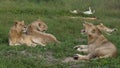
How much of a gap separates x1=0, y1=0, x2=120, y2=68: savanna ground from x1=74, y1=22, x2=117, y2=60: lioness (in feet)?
0.82

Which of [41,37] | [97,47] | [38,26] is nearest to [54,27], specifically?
[38,26]

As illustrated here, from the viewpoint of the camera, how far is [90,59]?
9.25 m

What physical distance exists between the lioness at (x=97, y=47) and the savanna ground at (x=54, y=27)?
0.25m

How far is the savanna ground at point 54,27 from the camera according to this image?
28.6 feet

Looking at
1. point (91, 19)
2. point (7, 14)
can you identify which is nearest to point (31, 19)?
point (7, 14)

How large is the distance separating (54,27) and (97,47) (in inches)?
206

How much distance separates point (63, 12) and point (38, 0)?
209 cm

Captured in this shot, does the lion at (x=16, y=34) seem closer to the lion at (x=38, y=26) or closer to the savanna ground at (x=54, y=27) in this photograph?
the savanna ground at (x=54, y=27)

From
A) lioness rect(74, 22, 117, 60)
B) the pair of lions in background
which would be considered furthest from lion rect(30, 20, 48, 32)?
lioness rect(74, 22, 117, 60)

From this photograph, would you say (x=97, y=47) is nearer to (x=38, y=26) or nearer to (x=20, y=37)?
(x=20, y=37)

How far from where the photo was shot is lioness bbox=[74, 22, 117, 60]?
931 cm

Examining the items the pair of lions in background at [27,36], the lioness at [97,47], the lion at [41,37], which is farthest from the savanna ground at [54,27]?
the lion at [41,37]

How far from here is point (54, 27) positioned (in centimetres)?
1505

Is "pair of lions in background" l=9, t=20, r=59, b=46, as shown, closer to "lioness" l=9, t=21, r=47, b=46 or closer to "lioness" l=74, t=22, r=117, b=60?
"lioness" l=9, t=21, r=47, b=46
